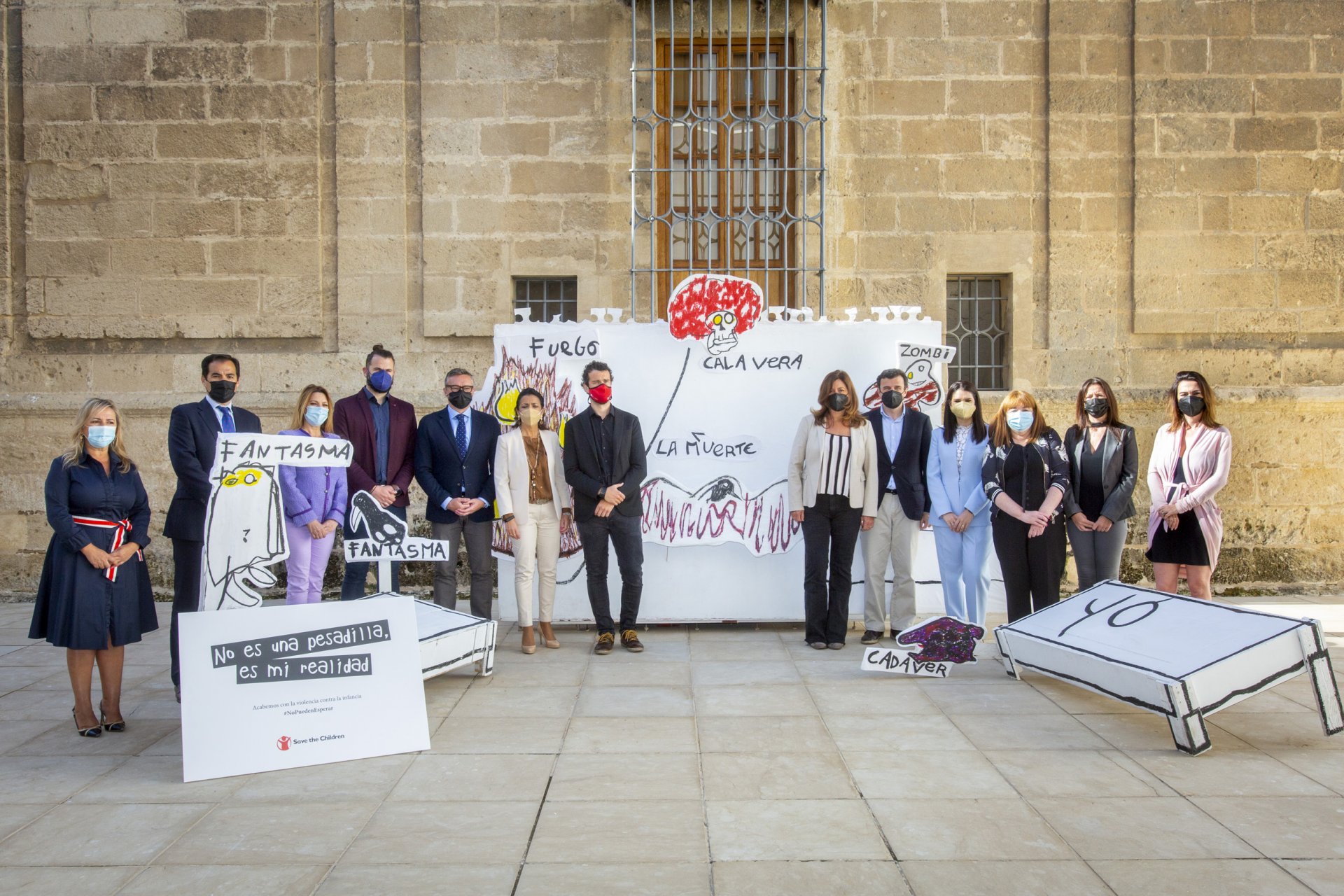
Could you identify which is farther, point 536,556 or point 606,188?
point 606,188

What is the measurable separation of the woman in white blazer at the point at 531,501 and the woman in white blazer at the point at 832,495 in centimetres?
159

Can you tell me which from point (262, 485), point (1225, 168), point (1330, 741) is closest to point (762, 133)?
point (1225, 168)

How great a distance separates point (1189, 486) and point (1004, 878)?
3916mm

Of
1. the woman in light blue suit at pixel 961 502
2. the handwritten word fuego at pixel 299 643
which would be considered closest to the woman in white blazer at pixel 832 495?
the woman in light blue suit at pixel 961 502

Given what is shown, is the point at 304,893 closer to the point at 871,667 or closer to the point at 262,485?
the point at 262,485

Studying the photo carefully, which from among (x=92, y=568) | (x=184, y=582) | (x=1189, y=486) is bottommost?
(x=184, y=582)

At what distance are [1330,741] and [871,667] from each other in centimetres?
220

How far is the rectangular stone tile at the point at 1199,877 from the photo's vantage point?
10.5ft

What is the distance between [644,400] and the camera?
7.49 m

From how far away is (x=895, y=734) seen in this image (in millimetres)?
4879

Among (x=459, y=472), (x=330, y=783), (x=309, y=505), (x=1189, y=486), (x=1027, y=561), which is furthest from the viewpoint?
(x=459, y=472)

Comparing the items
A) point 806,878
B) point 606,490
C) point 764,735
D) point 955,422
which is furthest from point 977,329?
point 806,878

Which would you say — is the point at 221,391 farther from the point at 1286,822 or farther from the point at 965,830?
the point at 1286,822

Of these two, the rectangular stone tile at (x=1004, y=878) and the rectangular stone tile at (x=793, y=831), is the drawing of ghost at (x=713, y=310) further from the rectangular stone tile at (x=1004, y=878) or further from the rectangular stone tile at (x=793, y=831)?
the rectangular stone tile at (x=1004, y=878)
